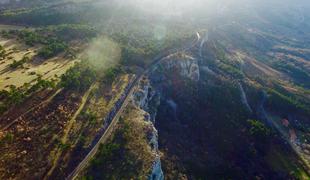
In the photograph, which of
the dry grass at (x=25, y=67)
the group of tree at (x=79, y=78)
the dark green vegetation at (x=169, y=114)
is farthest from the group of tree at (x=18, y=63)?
the group of tree at (x=79, y=78)

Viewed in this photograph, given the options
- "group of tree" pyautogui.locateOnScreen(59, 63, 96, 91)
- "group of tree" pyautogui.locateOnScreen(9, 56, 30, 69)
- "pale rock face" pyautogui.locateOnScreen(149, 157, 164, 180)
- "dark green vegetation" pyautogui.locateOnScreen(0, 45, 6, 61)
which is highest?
"dark green vegetation" pyautogui.locateOnScreen(0, 45, 6, 61)

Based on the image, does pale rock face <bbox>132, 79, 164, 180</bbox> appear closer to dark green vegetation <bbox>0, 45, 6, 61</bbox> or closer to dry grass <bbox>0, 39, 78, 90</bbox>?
dry grass <bbox>0, 39, 78, 90</bbox>

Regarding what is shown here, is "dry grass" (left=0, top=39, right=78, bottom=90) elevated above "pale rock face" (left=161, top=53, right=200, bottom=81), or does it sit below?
above

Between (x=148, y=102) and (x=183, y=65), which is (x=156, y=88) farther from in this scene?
(x=183, y=65)

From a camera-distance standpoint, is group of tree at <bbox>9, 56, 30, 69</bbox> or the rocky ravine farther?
group of tree at <bbox>9, 56, 30, 69</bbox>

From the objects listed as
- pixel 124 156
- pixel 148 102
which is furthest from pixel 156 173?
pixel 148 102

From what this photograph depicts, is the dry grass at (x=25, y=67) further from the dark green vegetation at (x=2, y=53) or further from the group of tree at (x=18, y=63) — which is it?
the dark green vegetation at (x=2, y=53)

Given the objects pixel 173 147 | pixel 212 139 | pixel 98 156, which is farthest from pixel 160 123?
pixel 98 156

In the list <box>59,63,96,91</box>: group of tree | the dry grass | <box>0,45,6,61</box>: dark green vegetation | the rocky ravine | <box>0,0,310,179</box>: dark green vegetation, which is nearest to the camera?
<box>0,0,310,179</box>: dark green vegetation

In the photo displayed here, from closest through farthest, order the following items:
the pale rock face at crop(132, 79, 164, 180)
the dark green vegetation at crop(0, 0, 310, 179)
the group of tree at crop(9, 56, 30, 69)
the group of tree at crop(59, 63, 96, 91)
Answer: the dark green vegetation at crop(0, 0, 310, 179)
the pale rock face at crop(132, 79, 164, 180)
the group of tree at crop(59, 63, 96, 91)
the group of tree at crop(9, 56, 30, 69)

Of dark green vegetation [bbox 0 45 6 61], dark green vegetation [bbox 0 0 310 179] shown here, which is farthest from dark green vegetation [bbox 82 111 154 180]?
dark green vegetation [bbox 0 45 6 61]

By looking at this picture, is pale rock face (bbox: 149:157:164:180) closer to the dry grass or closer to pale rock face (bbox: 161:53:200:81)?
the dry grass
